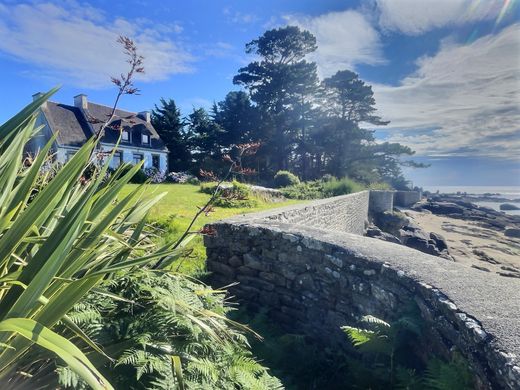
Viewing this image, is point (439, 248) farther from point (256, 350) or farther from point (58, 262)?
point (58, 262)

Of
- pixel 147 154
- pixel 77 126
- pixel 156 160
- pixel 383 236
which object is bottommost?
pixel 383 236

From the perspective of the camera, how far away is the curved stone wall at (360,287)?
173 centimetres

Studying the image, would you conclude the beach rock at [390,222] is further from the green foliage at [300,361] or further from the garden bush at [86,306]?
the garden bush at [86,306]

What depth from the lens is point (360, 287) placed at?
120 inches

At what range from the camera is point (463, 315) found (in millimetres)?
1876

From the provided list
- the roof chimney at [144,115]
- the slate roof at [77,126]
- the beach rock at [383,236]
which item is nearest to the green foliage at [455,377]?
the beach rock at [383,236]

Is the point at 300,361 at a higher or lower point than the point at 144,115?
lower

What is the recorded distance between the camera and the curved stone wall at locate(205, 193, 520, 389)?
1.73 meters

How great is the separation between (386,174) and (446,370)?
37261mm

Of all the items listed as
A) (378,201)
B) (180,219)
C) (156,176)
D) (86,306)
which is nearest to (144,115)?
(378,201)

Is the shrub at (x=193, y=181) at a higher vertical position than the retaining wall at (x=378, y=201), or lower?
higher

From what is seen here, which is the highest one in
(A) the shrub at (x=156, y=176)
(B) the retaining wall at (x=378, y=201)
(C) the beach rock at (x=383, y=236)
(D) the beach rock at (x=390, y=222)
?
(A) the shrub at (x=156, y=176)

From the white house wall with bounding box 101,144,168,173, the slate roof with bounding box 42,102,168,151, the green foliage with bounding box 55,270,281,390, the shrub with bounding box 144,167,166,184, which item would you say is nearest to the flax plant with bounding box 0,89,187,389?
the green foliage with bounding box 55,270,281,390

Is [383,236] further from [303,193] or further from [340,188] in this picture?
[340,188]
